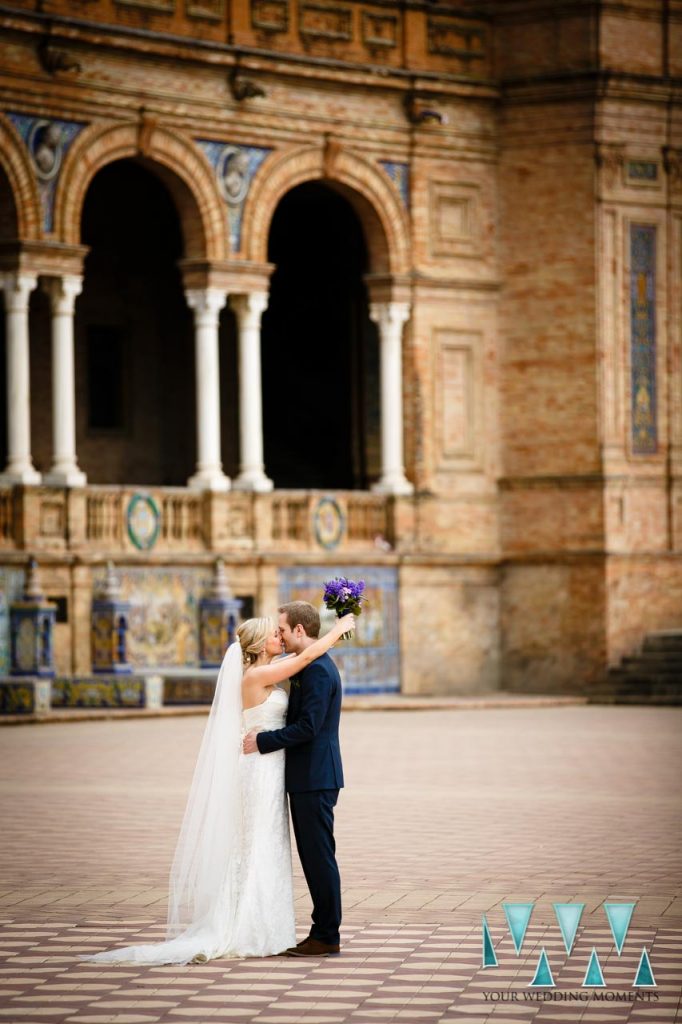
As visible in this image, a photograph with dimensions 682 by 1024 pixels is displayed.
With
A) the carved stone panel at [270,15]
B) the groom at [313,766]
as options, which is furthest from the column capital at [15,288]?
the groom at [313,766]

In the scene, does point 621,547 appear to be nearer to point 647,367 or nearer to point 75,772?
point 647,367

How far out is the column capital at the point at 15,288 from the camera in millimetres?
26797

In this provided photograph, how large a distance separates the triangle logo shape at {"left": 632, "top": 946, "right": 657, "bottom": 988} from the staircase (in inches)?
802

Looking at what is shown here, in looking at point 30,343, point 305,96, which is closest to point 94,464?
point 30,343

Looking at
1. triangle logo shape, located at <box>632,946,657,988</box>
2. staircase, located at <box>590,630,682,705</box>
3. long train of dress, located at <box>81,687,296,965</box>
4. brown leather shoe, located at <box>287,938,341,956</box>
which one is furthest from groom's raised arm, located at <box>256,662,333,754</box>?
staircase, located at <box>590,630,682,705</box>

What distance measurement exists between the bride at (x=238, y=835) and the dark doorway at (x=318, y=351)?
72.9 feet

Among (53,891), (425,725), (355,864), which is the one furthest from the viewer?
(425,725)

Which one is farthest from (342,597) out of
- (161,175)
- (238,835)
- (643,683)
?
(643,683)

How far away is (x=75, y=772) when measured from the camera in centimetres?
1750

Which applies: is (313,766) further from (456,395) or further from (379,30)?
(379,30)

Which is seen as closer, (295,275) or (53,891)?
(53,891)

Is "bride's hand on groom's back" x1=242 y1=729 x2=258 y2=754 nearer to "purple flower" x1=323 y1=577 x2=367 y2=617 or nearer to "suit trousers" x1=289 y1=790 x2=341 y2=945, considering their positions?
"suit trousers" x1=289 y1=790 x2=341 y2=945

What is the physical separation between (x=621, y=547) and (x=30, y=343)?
8918 millimetres

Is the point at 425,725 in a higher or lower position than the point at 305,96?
lower
